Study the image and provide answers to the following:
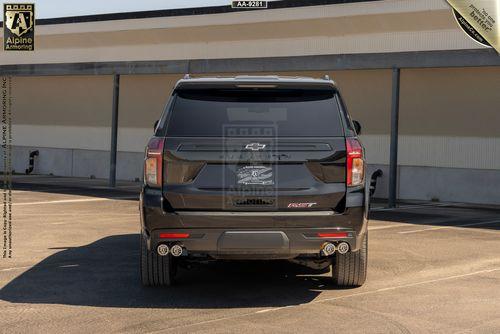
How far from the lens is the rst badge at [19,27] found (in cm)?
2798

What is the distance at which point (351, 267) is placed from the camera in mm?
8570

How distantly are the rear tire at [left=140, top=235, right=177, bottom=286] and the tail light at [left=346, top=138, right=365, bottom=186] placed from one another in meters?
2.00

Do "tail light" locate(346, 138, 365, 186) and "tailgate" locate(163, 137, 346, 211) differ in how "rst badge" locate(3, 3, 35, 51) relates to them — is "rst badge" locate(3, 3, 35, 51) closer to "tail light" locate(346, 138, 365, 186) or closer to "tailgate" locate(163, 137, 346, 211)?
"tailgate" locate(163, 137, 346, 211)

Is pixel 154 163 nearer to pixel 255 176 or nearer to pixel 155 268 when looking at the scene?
pixel 255 176

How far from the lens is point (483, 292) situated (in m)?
8.66

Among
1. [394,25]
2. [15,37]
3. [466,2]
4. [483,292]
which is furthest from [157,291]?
[15,37]

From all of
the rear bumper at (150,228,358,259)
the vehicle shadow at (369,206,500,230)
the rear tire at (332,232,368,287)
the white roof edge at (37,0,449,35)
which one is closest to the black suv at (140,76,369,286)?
the rear bumper at (150,228,358,259)

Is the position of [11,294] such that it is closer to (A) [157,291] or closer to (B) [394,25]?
(A) [157,291]

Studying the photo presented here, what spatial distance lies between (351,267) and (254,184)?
1.57 metres

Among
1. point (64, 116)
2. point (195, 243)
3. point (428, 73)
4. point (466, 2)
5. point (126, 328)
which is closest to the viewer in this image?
point (126, 328)

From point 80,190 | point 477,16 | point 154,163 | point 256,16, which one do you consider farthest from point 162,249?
point 256,16

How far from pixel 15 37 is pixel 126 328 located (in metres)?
28.7

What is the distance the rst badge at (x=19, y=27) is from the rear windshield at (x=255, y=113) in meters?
21.3

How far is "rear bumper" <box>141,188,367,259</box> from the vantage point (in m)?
7.62
